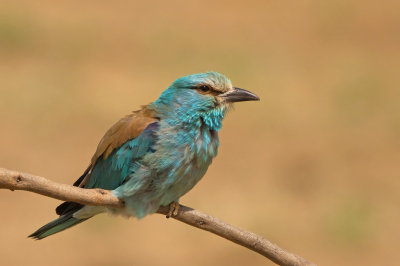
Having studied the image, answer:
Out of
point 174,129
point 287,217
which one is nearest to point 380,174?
point 287,217

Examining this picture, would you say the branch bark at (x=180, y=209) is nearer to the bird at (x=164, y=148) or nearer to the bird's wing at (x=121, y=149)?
the bird at (x=164, y=148)

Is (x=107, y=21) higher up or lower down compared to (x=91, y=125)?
higher up

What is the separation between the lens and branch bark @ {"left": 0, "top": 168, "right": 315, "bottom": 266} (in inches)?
89.4

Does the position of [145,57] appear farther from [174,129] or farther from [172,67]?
[174,129]

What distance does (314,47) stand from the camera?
959cm

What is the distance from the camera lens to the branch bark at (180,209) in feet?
7.45

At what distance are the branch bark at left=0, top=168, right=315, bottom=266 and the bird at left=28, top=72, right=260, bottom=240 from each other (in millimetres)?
114

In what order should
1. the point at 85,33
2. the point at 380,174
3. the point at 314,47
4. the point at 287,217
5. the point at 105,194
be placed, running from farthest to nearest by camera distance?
the point at 314,47 < the point at 85,33 < the point at 380,174 < the point at 287,217 < the point at 105,194

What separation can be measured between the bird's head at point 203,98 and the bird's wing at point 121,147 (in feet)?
0.44

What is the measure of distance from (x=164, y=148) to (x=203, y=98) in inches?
13.0

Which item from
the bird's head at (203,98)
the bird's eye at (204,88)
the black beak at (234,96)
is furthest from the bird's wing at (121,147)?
the black beak at (234,96)

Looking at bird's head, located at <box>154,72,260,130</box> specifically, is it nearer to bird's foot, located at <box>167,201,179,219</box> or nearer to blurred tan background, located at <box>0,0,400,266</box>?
bird's foot, located at <box>167,201,179,219</box>

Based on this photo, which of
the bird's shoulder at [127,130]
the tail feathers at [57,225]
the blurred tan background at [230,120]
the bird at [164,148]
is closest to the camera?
the bird at [164,148]

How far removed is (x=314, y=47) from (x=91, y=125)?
414cm
